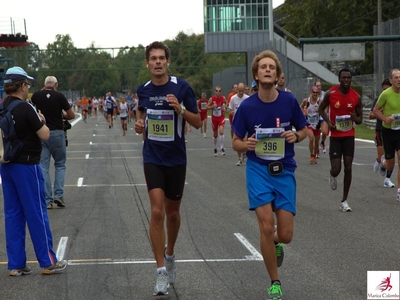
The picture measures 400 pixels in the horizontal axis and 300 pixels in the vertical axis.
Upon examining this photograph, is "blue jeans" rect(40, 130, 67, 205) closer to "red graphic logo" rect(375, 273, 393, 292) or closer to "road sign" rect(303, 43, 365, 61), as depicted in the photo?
"red graphic logo" rect(375, 273, 393, 292)

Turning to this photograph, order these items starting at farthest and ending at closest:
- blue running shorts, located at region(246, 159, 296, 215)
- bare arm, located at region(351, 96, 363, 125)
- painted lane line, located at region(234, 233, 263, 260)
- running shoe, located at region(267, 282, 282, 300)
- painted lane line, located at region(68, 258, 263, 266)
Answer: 1. bare arm, located at region(351, 96, 363, 125)
2. painted lane line, located at region(234, 233, 263, 260)
3. painted lane line, located at region(68, 258, 263, 266)
4. blue running shorts, located at region(246, 159, 296, 215)
5. running shoe, located at region(267, 282, 282, 300)

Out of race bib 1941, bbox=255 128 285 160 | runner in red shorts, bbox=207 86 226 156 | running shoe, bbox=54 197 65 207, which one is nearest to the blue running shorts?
race bib 1941, bbox=255 128 285 160

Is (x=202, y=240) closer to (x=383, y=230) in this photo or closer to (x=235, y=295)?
(x=383, y=230)

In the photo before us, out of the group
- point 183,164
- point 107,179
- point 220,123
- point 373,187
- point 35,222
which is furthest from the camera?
point 220,123

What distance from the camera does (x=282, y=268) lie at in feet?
27.6

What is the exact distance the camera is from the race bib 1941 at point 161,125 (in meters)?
7.56

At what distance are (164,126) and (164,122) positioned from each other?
0.04 metres

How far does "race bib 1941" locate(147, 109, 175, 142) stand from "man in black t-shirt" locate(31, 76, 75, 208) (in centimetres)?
511

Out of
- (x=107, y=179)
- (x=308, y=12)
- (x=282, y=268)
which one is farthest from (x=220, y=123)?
(x=308, y=12)

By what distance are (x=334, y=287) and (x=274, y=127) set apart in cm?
149

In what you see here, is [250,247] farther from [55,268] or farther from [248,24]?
[248,24]

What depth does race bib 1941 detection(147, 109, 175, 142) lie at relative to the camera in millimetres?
7559

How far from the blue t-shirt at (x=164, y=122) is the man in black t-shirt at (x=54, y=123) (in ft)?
16.6

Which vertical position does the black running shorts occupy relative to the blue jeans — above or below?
above
